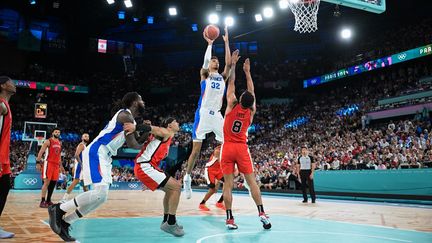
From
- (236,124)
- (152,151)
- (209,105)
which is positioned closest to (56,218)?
(152,151)

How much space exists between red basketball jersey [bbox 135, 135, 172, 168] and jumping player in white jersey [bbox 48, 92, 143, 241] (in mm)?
536

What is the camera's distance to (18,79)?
35094 mm

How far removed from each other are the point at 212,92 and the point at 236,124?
1289mm

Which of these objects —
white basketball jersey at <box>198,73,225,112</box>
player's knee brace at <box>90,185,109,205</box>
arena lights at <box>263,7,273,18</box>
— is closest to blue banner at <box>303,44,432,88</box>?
arena lights at <box>263,7,273,18</box>

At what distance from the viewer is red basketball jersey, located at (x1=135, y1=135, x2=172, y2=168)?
5.19 m

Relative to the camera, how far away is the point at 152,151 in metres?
5.27

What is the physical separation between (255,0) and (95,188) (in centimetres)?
1930

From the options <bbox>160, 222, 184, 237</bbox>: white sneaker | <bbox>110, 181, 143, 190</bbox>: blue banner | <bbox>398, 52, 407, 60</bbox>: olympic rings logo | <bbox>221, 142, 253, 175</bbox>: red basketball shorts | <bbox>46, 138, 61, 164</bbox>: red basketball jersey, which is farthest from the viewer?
<bbox>110, 181, 143, 190</bbox>: blue banner

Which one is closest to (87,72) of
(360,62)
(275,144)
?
(275,144)

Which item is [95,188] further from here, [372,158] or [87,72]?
[87,72]

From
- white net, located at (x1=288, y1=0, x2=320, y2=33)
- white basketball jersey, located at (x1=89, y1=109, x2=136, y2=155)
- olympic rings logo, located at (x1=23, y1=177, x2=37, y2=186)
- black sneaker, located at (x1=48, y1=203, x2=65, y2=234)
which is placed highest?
white net, located at (x1=288, y1=0, x2=320, y2=33)

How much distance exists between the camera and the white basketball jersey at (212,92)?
6.86m

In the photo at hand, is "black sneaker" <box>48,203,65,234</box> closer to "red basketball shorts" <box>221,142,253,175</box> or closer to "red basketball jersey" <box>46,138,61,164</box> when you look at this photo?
"red basketball shorts" <box>221,142,253,175</box>

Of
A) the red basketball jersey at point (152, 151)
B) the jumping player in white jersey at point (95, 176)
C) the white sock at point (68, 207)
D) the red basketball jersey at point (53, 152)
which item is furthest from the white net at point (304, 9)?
the white sock at point (68, 207)
